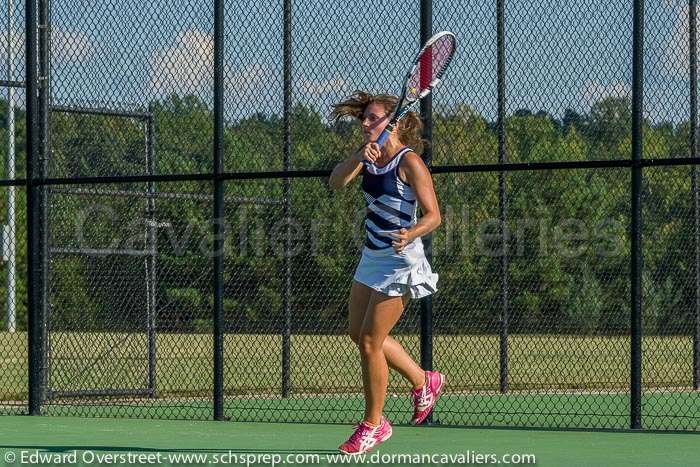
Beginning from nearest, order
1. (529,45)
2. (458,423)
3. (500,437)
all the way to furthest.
Result: (500,437) < (458,423) < (529,45)

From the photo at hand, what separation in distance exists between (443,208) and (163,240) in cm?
267

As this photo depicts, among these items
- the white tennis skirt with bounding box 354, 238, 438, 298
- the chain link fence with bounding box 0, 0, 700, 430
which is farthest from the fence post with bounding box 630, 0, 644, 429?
the white tennis skirt with bounding box 354, 238, 438, 298

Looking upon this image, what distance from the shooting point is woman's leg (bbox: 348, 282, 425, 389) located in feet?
24.1

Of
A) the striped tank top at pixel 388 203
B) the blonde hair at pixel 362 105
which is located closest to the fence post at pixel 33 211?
the blonde hair at pixel 362 105

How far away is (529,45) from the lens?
1029cm

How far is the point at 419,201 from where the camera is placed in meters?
7.22

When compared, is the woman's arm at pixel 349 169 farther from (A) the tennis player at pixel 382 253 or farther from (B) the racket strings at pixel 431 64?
(B) the racket strings at pixel 431 64

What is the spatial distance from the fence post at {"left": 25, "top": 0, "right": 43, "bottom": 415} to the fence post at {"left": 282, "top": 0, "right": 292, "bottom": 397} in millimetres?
1785

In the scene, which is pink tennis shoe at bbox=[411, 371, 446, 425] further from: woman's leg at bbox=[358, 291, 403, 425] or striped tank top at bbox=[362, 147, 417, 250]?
striped tank top at bbox=[362, 147, 417, 250]

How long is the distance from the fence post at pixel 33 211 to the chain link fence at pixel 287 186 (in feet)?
0.06

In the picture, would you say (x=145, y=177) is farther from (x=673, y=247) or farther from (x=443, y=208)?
(x=673, y=247)

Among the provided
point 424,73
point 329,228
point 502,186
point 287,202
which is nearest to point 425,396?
point 424,73

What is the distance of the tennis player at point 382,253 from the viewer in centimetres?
722

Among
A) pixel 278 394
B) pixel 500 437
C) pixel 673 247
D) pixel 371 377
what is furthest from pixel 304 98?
pixel 673 247
